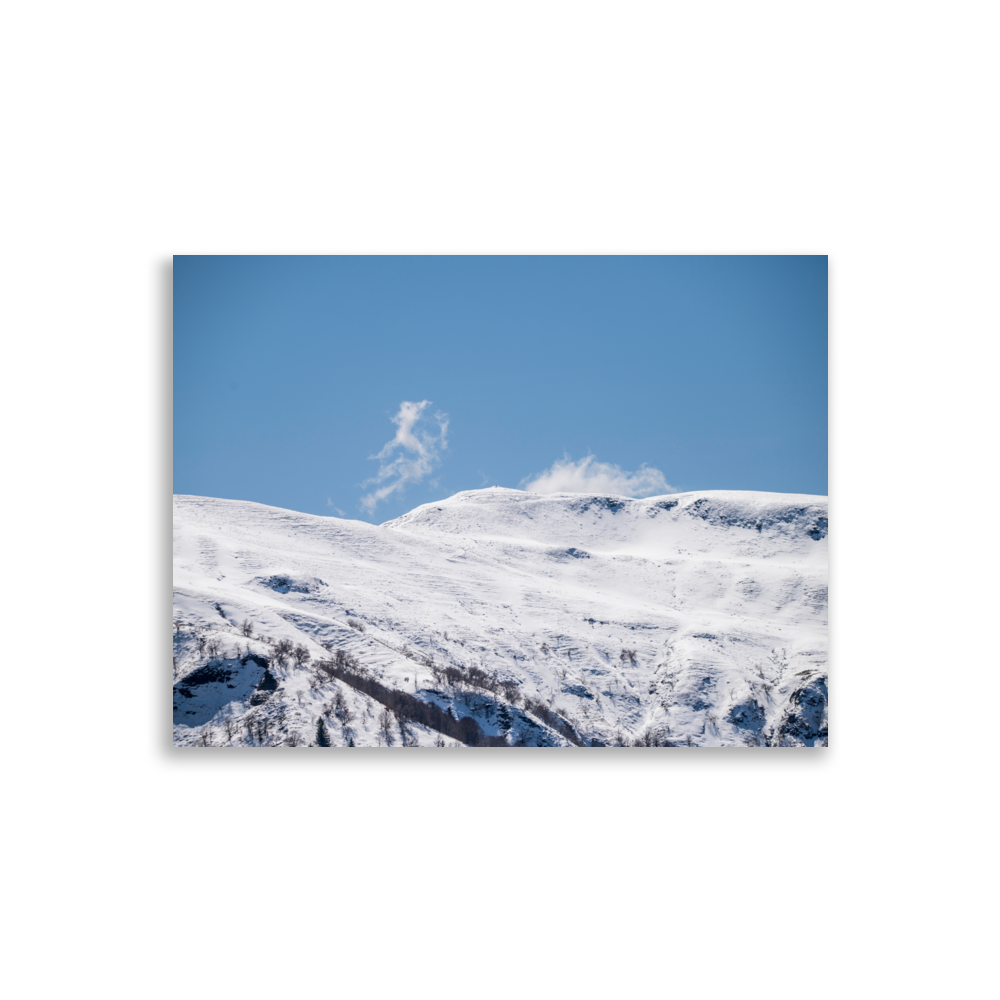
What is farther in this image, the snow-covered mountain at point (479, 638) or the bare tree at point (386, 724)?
the snow-covered mountain at point (479, 638)

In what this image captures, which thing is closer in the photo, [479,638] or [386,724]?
[386,724]

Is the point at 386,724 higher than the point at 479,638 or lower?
lower

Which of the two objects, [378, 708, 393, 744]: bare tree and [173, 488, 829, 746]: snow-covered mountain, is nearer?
[378, 708, 393, 744]: bare tree
